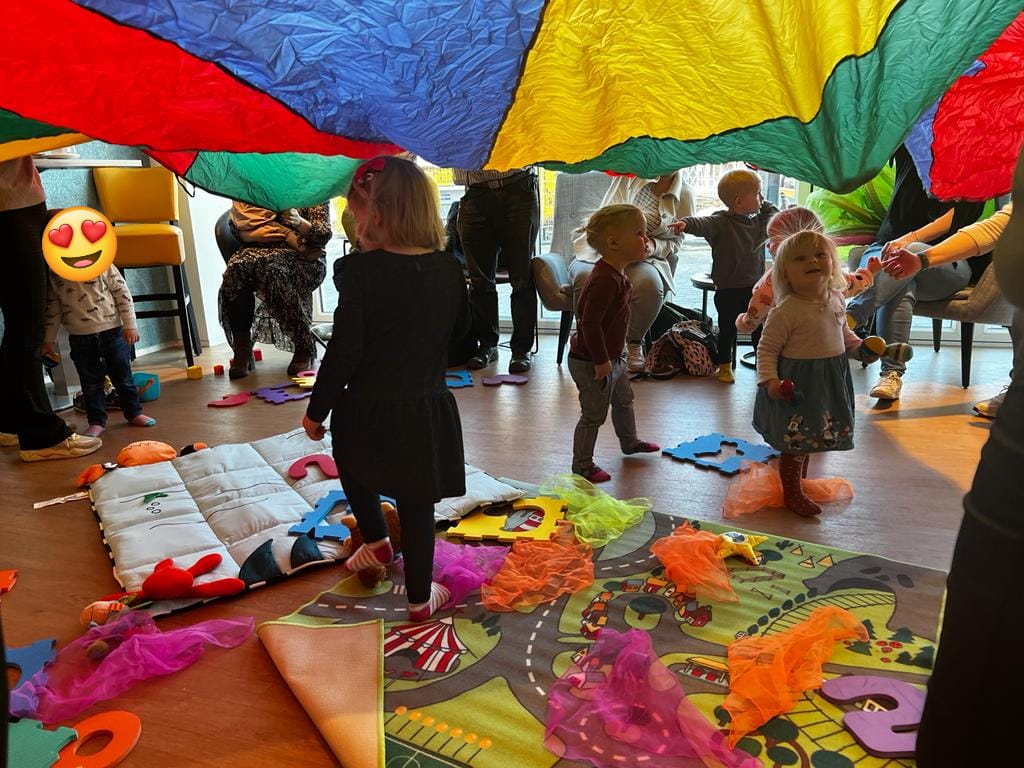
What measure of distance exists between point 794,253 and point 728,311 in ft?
5.17

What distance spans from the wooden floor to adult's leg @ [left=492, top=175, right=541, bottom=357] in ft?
0.87

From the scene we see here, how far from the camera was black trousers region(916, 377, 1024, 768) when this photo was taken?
731mm

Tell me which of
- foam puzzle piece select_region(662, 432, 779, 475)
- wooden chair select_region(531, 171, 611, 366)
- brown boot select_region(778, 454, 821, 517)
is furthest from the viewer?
wooden chair select_region(531, 171, 611, 366)

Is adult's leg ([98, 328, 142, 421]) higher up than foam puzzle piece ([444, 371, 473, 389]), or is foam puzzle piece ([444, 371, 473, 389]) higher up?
adult's leg ([98, 328, 142, 421])

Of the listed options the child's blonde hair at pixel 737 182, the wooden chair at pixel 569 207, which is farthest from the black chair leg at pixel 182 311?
the child's blonde hair at pixel 737 182

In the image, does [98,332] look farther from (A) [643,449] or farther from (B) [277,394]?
(A) [643,449]

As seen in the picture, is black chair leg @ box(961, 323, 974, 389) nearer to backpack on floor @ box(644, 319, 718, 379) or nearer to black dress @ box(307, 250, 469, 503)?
backpack on floor @ box(644, 319, 718, 379)

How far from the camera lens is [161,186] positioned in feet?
12.6

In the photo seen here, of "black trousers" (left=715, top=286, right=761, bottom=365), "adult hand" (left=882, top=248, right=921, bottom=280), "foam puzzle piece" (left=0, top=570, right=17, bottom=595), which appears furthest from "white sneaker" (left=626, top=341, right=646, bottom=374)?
→ "foam puzzle piece" (left=0, top=570, right=17, bottom=595)

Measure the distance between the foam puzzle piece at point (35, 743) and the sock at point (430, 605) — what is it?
0.65 metres

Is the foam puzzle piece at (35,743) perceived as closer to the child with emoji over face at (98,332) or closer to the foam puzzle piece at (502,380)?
the child with emoji over face at (98,332)

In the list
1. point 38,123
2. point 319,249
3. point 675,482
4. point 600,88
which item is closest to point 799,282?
point 675,482

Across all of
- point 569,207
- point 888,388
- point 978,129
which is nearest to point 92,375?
point 569,207

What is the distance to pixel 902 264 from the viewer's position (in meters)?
2.20
